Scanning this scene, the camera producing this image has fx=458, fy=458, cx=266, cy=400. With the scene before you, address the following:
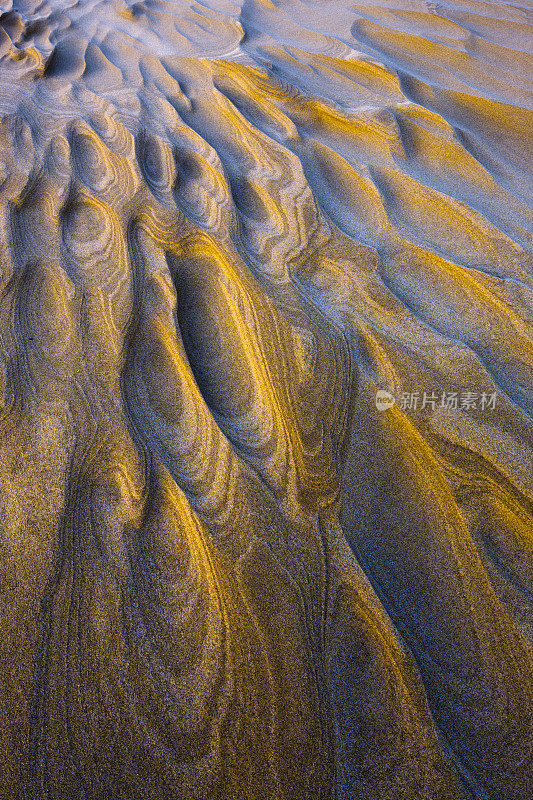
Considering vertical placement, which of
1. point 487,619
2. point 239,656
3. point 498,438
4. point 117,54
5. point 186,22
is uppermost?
point 186,22

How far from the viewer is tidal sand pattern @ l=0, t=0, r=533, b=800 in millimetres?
730

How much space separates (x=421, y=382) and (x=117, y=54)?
2767 mm

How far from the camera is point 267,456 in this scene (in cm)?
102

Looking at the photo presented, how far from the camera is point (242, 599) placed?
0.84 m

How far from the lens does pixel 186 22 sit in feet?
9.50

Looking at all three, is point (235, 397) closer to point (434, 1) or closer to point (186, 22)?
point (186, 22)

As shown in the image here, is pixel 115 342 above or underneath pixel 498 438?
underneath

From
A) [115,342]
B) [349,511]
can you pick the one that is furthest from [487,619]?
[115,342]

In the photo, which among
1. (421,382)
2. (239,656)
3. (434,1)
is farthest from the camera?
(434,1)

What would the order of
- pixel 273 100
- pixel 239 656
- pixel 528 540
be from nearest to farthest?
1. pixel 239 656
2. pixel 528 540
3. pixel 273 100

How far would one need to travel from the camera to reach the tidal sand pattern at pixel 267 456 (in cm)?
73

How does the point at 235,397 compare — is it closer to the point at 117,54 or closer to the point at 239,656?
the point at 239,656

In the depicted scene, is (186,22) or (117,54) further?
(186,22)

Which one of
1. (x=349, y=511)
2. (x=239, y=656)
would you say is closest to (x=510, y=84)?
(x=349, y=511)
